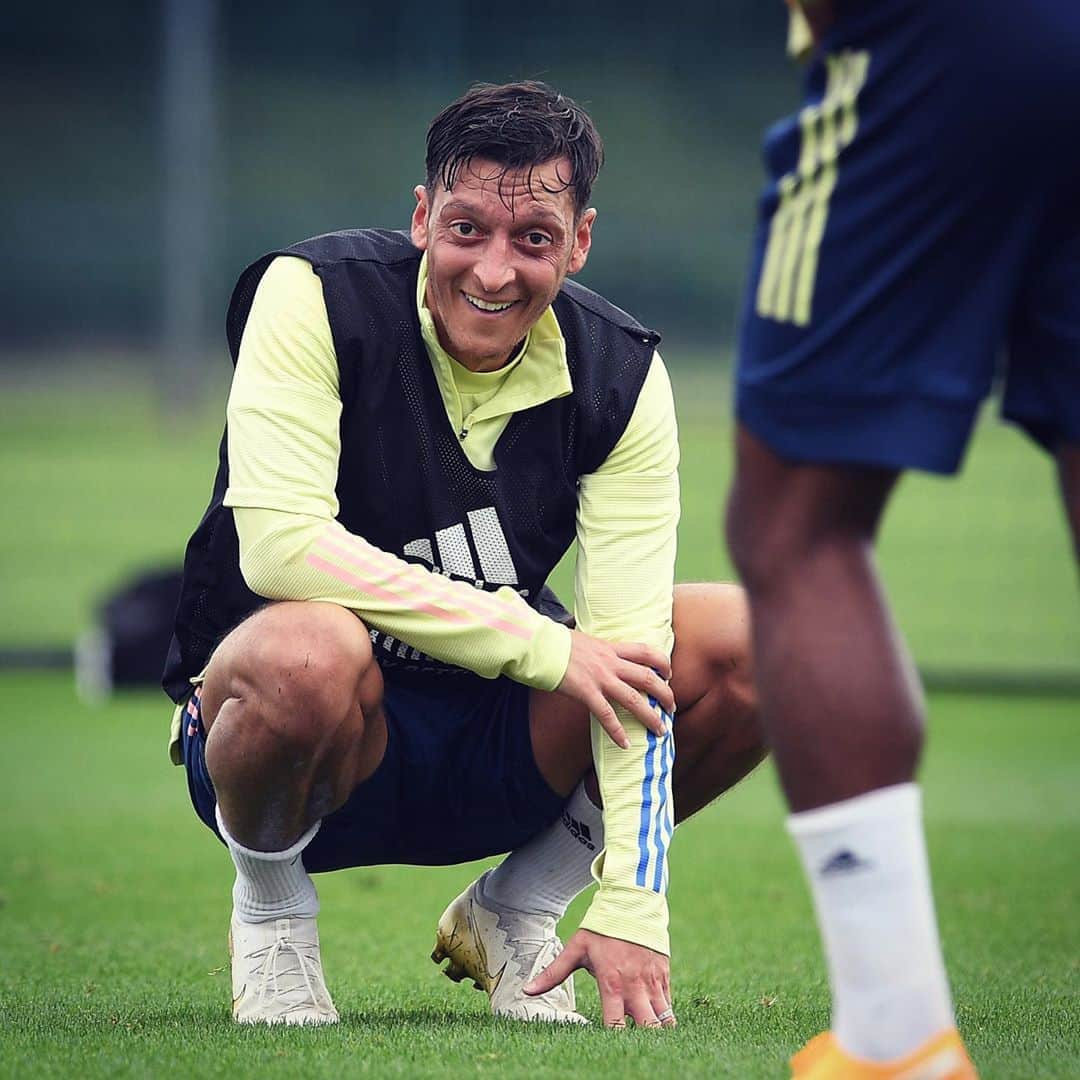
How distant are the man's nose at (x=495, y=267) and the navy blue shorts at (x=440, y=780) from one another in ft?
2.08

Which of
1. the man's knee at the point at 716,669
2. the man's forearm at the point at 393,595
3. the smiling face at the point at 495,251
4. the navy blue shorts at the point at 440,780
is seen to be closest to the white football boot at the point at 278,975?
the navy blue shorts at the point at 440,780

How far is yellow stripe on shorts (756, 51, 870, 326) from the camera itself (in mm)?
1747

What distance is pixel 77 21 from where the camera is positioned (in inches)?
435

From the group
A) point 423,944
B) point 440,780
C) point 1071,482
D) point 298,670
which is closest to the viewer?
point 1071,482

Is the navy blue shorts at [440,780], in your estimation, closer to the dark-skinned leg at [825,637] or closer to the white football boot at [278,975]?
the white football boot at [278,975]

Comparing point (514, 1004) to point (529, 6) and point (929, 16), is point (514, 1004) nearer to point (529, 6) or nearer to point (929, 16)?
point (929, 16)

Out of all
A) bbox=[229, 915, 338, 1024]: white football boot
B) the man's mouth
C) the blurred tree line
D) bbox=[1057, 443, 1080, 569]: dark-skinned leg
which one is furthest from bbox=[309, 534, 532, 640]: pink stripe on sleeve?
the blurred tree line

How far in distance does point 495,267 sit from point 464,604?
1.68 ft

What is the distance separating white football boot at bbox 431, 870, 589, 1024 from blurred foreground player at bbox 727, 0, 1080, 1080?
3.44 ft

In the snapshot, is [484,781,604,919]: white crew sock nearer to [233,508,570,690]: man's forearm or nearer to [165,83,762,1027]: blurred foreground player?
[165,83,762,1027]: blurred foreground player

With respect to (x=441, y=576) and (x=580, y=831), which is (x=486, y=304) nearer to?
(x=441, y=576)

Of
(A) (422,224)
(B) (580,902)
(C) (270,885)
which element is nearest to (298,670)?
(C) (270,885)

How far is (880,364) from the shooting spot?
68.5 inches

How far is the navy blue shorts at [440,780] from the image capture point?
9.23 feet
